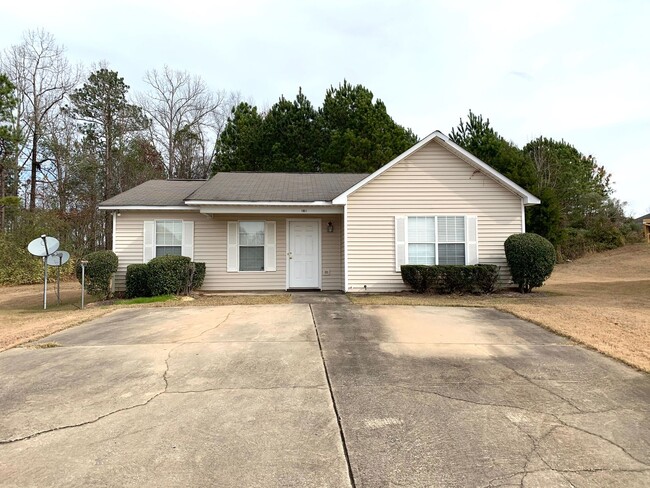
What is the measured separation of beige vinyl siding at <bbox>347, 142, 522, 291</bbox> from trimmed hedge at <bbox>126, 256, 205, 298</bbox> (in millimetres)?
4579

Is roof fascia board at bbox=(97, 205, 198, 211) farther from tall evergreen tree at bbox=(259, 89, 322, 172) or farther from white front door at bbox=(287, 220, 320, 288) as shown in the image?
tall evergreen tree at bbox=(259, 89, 322, 172)

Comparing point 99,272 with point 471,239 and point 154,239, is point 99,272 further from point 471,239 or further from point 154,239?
point 471,239

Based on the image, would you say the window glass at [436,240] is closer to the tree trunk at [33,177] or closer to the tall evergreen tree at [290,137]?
the tall evergreen tree at [290,137]

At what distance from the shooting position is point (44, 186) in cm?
2527

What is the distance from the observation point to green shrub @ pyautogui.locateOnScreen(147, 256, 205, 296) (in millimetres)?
10609

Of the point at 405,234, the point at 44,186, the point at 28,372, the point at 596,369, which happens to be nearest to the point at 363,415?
the point at 596,369

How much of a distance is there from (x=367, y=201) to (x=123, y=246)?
739 cm

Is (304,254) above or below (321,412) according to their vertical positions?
above

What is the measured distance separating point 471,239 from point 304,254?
4937 mm

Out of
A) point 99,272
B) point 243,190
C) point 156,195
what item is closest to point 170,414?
point 99,272

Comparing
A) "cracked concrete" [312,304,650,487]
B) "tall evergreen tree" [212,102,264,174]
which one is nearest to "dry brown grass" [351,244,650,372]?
"cracked concrete" [312,304,650,487]

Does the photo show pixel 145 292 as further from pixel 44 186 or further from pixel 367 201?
pixel 44 186

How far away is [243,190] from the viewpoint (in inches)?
496

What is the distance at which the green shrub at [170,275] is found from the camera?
10.6m
